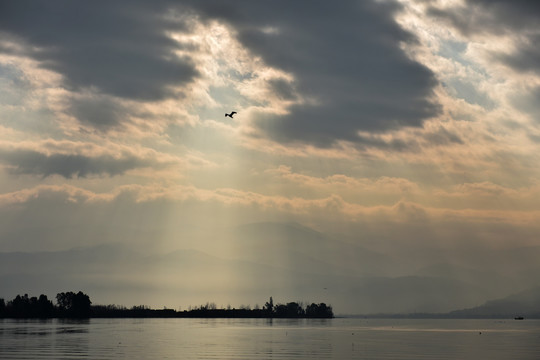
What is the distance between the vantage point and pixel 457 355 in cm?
11269

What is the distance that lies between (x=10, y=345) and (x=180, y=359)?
47335 mm

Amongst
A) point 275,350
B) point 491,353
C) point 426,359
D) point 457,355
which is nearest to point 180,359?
point 275,350

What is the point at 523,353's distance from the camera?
11762cm

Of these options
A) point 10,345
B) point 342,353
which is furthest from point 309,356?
point 10,345

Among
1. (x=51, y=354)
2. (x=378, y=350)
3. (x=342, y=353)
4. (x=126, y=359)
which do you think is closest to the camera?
(x=126, y=359)

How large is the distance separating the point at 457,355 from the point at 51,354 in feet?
238

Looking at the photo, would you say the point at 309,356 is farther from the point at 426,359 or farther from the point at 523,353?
the point at 523,353

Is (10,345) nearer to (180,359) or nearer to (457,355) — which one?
(180,359)

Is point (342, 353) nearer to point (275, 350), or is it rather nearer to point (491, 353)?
point (275, 350)

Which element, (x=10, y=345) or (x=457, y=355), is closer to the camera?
(x=457, y=355)

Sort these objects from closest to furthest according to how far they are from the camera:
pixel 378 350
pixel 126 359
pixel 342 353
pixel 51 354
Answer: pixel 126 359, pixel 51 354, pixel 342 353, pixel 378 350

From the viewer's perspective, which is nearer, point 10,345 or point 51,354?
point 51,354

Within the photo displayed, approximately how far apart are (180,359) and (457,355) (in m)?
51.8

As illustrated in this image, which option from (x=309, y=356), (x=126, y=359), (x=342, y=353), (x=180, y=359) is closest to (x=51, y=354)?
(x=126, y=359)
